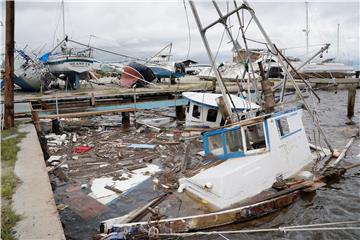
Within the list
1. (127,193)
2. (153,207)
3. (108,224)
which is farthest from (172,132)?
(108,224)

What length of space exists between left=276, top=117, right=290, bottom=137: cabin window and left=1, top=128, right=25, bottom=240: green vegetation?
26.2 ft

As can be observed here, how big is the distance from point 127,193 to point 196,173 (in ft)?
8.21

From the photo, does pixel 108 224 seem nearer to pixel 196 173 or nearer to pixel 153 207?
pixel 153 207

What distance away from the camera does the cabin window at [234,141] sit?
1049 centimetres

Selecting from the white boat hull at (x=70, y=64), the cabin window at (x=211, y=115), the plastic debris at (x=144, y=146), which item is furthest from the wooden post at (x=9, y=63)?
the white boat hull at (x=70, y=64)

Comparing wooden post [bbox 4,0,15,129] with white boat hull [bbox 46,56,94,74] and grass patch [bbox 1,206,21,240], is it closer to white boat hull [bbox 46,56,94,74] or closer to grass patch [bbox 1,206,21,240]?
grass patch [bbox 1,206,21,240]

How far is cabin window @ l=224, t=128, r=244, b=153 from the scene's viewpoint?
10492 millimetres

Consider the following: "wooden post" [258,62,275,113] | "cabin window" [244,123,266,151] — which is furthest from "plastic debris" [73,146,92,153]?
"wooden post" [258,62,275,113]

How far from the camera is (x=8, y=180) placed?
28.7ft

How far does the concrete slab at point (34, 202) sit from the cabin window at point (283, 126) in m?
7.18

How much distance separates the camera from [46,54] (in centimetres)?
3064

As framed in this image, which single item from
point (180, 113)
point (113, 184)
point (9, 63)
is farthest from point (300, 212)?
point (180, 113)

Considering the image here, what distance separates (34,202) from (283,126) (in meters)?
7.88

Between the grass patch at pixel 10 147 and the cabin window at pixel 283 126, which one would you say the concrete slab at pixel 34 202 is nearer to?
the grass patch at pixel 10 147
